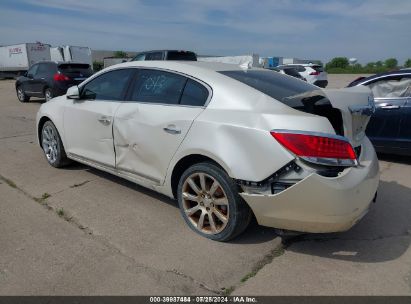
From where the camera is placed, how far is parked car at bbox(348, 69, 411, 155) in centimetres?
548

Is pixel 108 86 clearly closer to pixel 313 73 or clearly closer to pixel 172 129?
pixel 172 129

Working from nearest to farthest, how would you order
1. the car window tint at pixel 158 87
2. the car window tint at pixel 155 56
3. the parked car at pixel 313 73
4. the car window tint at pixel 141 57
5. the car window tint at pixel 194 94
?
the car window tint at pixel 194 94, the car window tint at pixel 158 87, the car window tint at pixel 155 56, the car window tint at pixel 141 57, the parked car at pixel 313 73

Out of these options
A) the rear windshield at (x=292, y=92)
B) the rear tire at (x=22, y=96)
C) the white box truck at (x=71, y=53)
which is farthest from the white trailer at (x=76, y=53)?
the rear windshield at (x=292, y=92)

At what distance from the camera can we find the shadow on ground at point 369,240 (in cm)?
309

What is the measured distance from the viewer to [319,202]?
2695 mm

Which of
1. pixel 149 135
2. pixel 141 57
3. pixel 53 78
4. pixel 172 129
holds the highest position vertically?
pixel 141 57

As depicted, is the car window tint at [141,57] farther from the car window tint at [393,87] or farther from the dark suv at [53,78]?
the car window tint at [393,87]

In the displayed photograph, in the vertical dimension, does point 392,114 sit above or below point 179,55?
below

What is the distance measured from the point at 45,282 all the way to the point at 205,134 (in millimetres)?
1668

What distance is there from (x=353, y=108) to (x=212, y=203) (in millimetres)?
1475

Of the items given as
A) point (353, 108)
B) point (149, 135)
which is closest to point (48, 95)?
point (149, 135)

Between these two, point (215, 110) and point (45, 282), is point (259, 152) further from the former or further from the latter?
point (45, 282)

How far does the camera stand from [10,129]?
8.52 meters

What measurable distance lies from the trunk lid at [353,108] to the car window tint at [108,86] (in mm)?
2178
